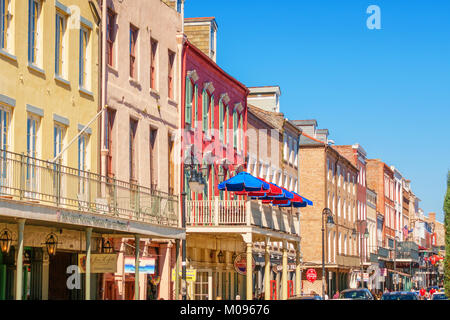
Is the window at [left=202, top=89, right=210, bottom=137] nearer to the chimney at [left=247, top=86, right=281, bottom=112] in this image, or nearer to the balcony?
the balcony

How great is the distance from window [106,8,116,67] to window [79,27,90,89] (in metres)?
1.44

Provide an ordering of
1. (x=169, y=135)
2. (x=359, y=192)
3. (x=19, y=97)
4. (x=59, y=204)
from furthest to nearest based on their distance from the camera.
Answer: (x=359, y=192) < (x=169, y=135) < (x=19, y=97) < (x=59, y=204)

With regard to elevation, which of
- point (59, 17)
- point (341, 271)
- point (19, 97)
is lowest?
point (341, 271)

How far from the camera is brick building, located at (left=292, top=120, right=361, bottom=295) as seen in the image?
2344 inches

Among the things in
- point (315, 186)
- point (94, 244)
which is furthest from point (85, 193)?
point (315, 186)

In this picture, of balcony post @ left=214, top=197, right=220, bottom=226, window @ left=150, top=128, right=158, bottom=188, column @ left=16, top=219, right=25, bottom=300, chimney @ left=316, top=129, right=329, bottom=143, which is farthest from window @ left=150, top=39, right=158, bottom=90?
chimney @ left=316, top=129, right=329, bottom=143

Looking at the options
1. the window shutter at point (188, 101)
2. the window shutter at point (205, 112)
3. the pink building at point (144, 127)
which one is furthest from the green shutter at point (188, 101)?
the window shutter at point (205, 112)

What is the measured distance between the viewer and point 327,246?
60.6 metres

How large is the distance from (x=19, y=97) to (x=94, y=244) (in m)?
5.61

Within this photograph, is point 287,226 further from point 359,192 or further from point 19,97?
point 359,192

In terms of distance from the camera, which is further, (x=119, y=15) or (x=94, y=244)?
(x=119, y=15)

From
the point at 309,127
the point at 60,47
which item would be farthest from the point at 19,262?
the point at 309,127

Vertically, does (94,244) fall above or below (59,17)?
below
